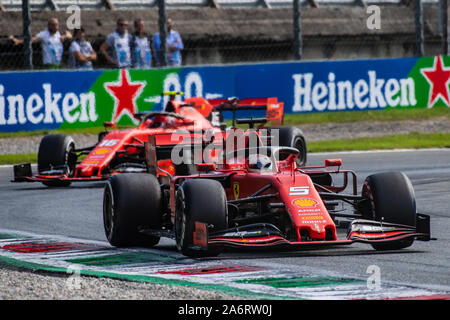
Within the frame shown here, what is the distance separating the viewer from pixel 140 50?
18.8 meters

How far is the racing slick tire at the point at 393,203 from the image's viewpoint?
8.18 meters

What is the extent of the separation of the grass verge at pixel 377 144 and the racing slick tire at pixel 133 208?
29.0 feet

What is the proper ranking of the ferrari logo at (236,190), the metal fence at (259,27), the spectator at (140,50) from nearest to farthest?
the ferrari logo at (236,190) < the spectator at (140,50) < the metal fence at (259,27)

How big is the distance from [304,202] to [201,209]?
805 millimetres

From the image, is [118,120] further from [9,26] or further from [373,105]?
[373,105]

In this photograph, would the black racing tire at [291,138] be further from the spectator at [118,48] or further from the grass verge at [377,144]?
the spectator at [118,48]

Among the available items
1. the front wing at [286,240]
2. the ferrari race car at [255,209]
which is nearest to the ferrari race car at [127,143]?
the ferrari race car at [255,209]

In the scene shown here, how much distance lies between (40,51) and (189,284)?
12.3 meters

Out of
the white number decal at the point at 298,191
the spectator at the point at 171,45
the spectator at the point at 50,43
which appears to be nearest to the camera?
the white number decal at the point at 298,191

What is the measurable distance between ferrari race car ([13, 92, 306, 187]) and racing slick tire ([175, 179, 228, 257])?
544 centimetres

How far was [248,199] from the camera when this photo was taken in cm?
815

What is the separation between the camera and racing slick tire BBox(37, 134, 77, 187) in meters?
14.3

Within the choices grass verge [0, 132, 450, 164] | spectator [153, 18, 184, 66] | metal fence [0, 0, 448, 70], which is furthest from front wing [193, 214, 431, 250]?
spectator [153, 18, 184, 66]

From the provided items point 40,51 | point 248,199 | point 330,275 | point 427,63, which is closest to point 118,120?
point 40,51
